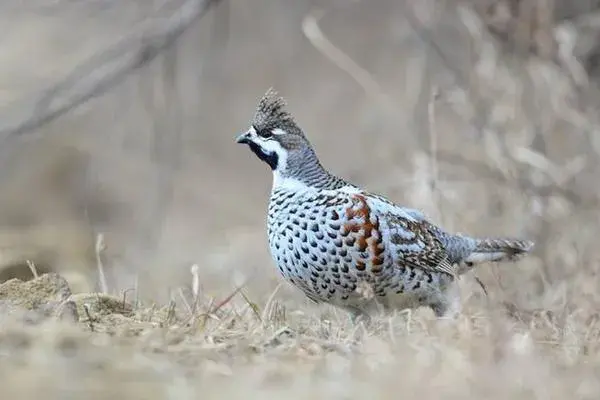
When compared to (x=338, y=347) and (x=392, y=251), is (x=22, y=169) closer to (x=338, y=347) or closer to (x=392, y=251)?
(x=392, y=251)

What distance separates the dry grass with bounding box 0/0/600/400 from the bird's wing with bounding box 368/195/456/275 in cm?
29

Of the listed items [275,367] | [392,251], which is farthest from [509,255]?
[275,367]

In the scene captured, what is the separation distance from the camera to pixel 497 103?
838cm

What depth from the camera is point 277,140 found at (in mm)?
6055

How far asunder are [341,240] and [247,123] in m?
7.87

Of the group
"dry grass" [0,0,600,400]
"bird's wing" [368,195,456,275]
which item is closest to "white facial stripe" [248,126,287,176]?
"bird's wing" [368,195,456,275]

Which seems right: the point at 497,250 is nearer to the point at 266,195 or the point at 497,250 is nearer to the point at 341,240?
the point at 341,240

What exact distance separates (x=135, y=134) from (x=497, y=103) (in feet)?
15.2

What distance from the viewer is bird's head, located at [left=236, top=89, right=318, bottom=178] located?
6.03 metres

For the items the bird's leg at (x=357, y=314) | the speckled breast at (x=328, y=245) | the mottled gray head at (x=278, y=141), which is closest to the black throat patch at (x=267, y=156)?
the mottled gray head at (x=278, y=141)

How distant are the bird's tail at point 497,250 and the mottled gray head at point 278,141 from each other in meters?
1.02

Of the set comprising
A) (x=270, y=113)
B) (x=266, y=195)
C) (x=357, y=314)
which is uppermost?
(x=270, y=113)

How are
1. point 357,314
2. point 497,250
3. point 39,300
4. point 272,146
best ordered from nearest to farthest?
point 39,300
point 357,314
point 272,146
point 497,250

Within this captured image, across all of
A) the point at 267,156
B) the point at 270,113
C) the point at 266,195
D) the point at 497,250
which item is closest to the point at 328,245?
the point at 267,156
